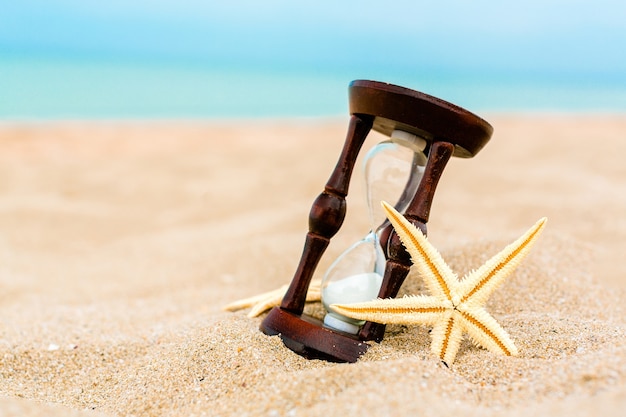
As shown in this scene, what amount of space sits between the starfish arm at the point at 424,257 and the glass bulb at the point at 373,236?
213 millimetres

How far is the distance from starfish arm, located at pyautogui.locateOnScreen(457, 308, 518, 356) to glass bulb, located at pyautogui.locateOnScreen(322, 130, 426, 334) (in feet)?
1.00

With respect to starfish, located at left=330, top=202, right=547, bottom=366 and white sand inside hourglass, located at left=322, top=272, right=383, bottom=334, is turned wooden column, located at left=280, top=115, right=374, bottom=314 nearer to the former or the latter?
white sand inside hourglass, located at left=322, top=272, right=383, bottom=334

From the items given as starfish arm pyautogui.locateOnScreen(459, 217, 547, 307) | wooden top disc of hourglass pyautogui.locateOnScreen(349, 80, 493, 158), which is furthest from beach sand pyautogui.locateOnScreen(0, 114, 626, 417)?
wooden top disc of hourglass pyautogui.locateOnScreen(349, 80, 493, 158)

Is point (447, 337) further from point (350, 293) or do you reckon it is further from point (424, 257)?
point (350, 293)

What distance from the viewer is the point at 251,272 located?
3.27m

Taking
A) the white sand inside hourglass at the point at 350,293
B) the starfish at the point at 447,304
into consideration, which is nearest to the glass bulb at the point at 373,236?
the white sand inside hourglass at the point at 350,293

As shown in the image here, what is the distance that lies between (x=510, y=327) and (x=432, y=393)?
554 mm

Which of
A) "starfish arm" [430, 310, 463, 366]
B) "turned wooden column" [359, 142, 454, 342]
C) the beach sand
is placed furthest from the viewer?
"turned wooden column" [359, 142, 454, 342]

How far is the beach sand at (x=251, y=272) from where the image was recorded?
4.98ft

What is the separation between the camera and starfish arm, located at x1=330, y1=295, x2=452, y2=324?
1694 millimetres

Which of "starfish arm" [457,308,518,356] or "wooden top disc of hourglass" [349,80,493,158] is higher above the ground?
"wooden top disc of hourglass" [349,80,493,158]

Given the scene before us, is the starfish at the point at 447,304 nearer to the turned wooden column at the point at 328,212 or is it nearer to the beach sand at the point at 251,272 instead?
the beach sand at the point at 251,272

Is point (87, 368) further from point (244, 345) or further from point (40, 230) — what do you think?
point (40, 230)

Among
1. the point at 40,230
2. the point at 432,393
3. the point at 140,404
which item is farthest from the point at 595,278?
the point at 40,230
